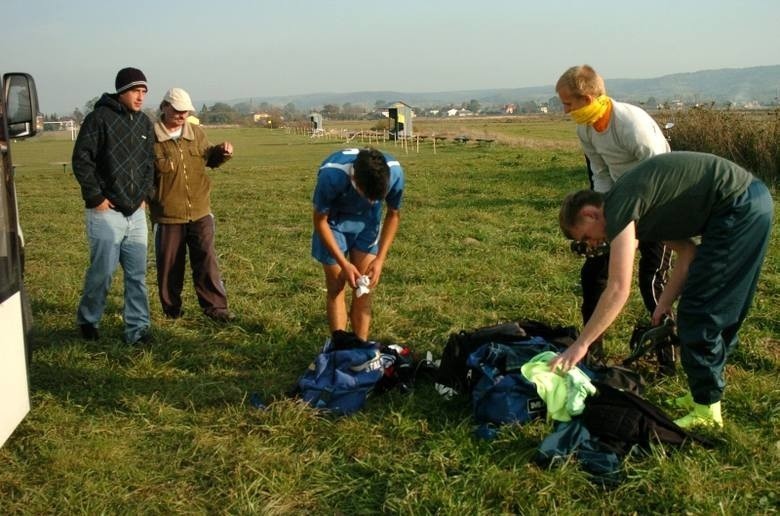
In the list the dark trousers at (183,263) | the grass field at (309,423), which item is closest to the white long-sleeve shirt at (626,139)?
the grass field at (309,423)

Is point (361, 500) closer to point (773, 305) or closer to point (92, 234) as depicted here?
point (92, 234)

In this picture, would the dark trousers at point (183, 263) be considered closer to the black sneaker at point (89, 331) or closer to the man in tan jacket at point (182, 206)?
the man in tan jacket at point (182, 206)

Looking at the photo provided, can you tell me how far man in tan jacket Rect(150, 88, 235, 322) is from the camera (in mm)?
5695

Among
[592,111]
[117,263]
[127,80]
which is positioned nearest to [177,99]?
[127,80]

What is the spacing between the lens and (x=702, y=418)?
369 centimetres

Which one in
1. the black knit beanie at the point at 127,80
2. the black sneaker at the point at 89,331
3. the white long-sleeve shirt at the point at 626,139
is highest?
the black knit beanie at the point at 127,80

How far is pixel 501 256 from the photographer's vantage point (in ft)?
26.8

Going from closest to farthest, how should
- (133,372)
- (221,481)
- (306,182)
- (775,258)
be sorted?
(221,481)
(133,372)
(775,258)
(306,182)

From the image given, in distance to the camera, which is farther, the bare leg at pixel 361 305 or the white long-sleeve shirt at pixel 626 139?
the bare leg at pixel 361 305

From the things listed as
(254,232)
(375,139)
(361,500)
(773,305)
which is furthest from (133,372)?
(375,139)

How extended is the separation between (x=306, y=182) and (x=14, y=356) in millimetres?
15673

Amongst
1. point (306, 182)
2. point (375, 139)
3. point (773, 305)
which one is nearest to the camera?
point (773, 305)

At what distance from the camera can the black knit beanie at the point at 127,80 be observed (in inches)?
202

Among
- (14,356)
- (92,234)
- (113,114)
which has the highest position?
(113,114)
